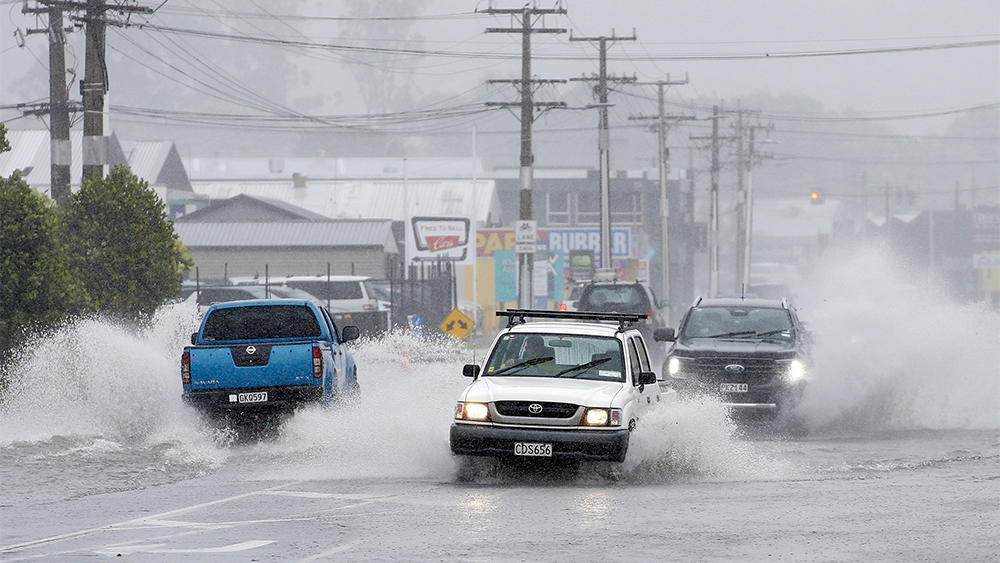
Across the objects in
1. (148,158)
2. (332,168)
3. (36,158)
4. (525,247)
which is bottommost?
(525,247)

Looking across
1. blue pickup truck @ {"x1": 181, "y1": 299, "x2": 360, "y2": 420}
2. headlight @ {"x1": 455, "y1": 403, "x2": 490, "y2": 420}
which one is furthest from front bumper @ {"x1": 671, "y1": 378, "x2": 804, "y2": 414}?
headlight @ {"x1": 455, "y1": 403, "x2": 490, "y2": 420}

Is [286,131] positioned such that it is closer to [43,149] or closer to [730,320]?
[43,149]

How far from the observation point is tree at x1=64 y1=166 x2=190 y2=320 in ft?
81.1

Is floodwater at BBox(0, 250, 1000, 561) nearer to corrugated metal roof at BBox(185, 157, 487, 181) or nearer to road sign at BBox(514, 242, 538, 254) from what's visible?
road sign at BBox(514, 242, 538, 254)

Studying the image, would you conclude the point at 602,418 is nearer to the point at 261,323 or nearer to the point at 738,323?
the point at 261,323

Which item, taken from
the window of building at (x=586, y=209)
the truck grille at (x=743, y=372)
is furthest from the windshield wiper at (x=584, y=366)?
the window of building at (x=586, y=209)

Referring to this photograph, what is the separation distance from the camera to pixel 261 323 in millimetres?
18203

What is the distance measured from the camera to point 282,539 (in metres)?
9.54

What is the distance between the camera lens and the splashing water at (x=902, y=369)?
20.7 meters

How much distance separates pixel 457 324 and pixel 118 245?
12798mm

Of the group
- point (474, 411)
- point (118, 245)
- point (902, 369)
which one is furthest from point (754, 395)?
point (118, 245)

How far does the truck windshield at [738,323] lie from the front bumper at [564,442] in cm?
797

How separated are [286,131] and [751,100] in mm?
61009

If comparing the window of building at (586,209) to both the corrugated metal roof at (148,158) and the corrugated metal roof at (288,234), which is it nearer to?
the corrugated metal roof at (148,158)
